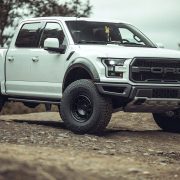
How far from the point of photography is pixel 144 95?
9.90m

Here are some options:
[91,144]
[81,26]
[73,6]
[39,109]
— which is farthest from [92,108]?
[39,109]

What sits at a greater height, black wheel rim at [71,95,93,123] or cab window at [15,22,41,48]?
cab window at [15,22,41,48]

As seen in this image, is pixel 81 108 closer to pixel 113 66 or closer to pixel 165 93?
pixel 113 66

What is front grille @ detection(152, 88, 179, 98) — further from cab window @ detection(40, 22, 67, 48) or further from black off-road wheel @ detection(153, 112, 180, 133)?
cab window @ detection(40, 22, 67, 48)

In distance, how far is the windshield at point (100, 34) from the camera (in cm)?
1093

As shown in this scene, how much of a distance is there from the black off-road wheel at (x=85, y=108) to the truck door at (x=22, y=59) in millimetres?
1419

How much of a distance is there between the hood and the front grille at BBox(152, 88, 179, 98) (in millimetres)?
569

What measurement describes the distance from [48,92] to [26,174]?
6.37 m

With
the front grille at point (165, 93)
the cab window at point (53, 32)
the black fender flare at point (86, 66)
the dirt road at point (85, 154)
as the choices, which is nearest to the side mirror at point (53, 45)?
the cab window at point (53, 32)

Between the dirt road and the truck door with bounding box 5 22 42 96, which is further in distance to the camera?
the truck door with bounding box 5 22 42 96

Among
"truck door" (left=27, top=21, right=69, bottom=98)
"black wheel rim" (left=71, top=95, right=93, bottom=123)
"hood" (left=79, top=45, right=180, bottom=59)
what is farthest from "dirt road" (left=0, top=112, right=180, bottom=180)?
"hood" (left=79, top=45, right=180, bottom=59)

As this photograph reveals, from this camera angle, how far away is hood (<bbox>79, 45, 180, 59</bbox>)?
32.7 feet

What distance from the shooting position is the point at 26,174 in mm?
4855

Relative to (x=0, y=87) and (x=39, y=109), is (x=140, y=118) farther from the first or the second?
(x=39, y=109)
